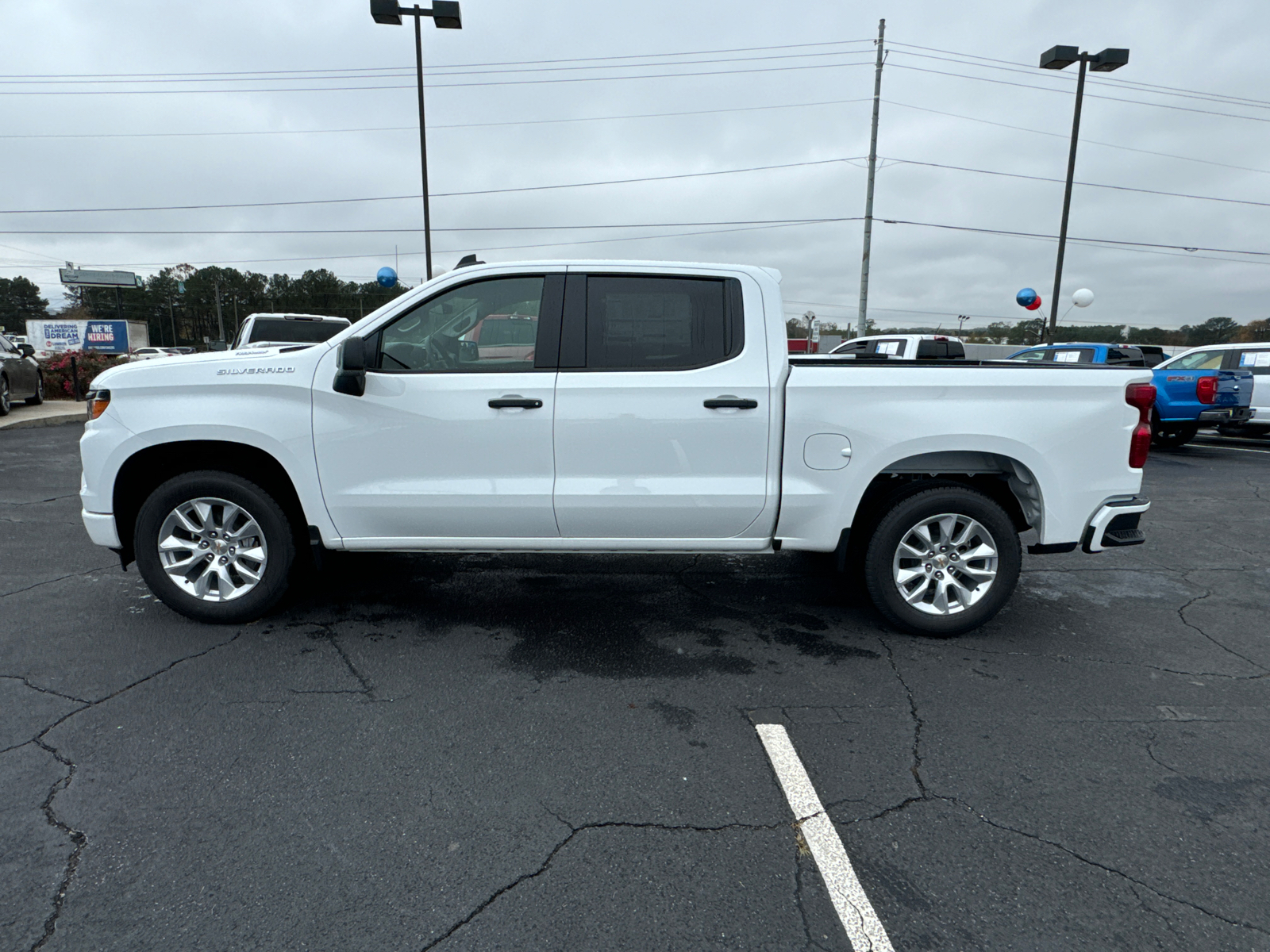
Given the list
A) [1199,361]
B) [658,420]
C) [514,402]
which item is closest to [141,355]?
[514,402]

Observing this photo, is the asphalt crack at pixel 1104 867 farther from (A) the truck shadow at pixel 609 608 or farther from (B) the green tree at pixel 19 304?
(B) the green tree at pixel 19 304

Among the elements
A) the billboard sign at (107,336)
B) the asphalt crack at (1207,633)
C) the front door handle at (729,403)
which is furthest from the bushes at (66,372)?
the billboard sign at (107,336)

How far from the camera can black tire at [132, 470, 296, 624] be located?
13.6ft

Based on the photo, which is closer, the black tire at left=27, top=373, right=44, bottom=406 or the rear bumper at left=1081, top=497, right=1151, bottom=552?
the rear bumper at left=1081, top=497, right=1151, bottom=552

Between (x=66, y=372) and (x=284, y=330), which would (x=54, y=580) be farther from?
(x=66, y=372)

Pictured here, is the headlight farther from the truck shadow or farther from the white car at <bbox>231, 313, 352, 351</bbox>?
the white car at <bbox>231, 313, 352, 351</bbox>

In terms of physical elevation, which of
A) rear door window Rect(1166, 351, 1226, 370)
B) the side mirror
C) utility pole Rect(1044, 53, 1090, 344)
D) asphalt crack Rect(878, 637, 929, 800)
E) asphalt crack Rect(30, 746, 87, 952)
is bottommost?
asphalt crack Rect(30, 746, 87, 952)

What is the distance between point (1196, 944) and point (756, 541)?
2.46m

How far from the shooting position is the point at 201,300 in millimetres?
118625

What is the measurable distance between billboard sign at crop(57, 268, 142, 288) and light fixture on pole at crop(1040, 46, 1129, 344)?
322ft

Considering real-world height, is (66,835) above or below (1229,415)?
below

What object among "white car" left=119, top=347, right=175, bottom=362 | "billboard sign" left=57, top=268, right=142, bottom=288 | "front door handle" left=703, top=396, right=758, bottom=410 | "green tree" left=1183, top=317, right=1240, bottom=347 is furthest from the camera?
"billboard sign" left=57, top=268, right=142, bottom=288

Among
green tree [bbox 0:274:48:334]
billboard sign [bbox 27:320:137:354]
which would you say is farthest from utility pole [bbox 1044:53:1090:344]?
green tree [bbox 0:274:48:334]

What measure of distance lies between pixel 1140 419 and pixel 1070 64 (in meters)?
18.7
